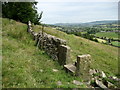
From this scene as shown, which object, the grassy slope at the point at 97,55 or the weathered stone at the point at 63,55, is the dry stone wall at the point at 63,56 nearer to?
the weathered stone at the point at 63,55

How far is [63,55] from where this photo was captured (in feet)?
26.4

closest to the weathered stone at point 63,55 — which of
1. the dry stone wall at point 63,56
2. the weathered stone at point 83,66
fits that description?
the dry stone wall at point 63,56

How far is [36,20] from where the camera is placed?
2456 cm

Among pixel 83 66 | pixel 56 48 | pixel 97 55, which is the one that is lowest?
pixel 97 55

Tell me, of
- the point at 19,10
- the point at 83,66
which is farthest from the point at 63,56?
the point at 19,10

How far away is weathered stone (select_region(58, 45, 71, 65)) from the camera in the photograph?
25.5 ft

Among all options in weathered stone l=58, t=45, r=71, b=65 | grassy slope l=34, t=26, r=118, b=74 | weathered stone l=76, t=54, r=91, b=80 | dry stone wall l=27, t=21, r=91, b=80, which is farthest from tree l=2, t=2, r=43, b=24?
weathered stone l=76, t=54, r=91, b=80

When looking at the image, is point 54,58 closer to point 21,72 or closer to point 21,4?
point 21,72

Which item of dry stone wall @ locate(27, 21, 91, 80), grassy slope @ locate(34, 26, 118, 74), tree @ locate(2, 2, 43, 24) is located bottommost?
grassy slope @ locate(34, 26, 118, 74)

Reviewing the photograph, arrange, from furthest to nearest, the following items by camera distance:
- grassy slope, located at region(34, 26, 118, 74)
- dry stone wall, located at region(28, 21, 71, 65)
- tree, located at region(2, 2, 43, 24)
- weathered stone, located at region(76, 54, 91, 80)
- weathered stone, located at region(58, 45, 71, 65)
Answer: tree, located at region(2, 2, 43, 24) → grassy slope, located at region(34, 26, 118, 74) → dry stone wall, located at region(28, 21, 71, 65) → weathered stone, located at region(58, 45, 71, 65) → weathered stone, located at region(76, 54, 91, 80)

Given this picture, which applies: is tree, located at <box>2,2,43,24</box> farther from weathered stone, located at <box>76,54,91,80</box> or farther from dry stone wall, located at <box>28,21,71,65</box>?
weathered stone, located at <box>76,54,91,80</box>

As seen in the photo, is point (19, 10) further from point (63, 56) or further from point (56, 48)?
point (63, 56)

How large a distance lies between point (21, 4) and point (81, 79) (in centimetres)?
1811

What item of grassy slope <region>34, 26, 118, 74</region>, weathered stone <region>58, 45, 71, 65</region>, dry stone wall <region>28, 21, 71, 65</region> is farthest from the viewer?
grassy slope <region>34, 26, 118, 74</region>
